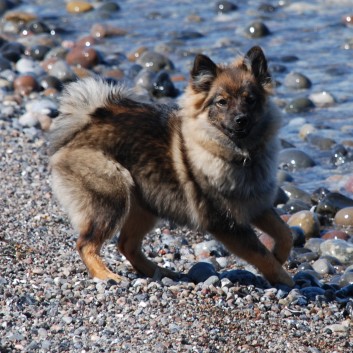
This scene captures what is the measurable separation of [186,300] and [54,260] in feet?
3.89

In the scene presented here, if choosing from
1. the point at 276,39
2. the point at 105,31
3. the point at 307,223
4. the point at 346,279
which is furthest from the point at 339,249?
the point at 105,31

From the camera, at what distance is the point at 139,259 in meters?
6.63

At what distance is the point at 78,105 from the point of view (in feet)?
21.4

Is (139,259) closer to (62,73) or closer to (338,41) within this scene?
(62,73)

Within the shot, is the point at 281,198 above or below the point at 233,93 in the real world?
below

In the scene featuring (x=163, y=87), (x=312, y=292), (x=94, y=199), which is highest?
(x=94, y=199)

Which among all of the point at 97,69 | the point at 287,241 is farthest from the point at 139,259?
the point at 97,69

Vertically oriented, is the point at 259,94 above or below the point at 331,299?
above

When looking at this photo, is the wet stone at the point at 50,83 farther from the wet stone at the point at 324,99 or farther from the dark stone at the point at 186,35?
the dark stone at the point at 186,35

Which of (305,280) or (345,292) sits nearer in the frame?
(345,292)

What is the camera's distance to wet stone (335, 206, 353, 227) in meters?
8.33

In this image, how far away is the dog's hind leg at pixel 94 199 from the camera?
619cm

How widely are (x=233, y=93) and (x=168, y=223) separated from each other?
1812mm

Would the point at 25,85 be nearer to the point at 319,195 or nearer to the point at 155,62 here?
the point at 155,62
